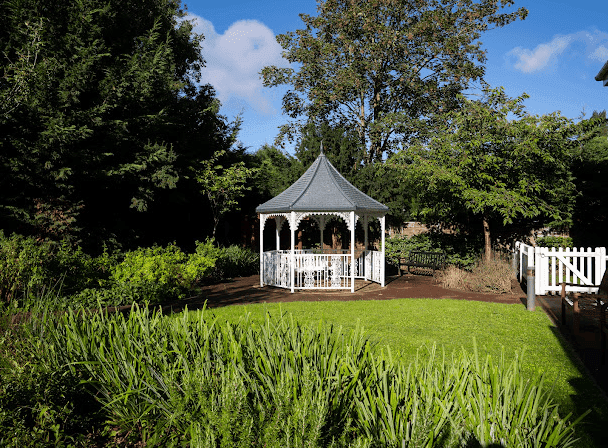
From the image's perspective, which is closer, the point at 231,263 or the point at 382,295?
the point at 382,295

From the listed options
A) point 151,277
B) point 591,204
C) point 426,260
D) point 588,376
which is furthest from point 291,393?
point 591,204

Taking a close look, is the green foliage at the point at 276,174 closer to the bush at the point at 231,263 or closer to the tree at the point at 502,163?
the bush at the point at 231,263

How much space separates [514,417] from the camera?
2.45 m

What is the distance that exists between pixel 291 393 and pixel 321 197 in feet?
35.8

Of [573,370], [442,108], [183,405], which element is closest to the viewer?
[183,405]

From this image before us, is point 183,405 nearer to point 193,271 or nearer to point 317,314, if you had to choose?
point 317,314

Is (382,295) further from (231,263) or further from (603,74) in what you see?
(603,74)

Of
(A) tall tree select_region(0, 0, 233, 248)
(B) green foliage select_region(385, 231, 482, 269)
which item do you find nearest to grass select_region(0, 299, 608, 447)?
(B) green foliage select_region(385, 231, 482, 269)

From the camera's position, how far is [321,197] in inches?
535

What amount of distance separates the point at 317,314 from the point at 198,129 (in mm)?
13687

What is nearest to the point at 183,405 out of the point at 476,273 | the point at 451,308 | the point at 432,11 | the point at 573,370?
the point at 573,370

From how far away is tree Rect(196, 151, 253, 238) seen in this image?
18250 millimetres

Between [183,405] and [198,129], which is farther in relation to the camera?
[198,129]

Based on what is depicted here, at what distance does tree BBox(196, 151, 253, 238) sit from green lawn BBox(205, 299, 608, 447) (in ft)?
28.5
